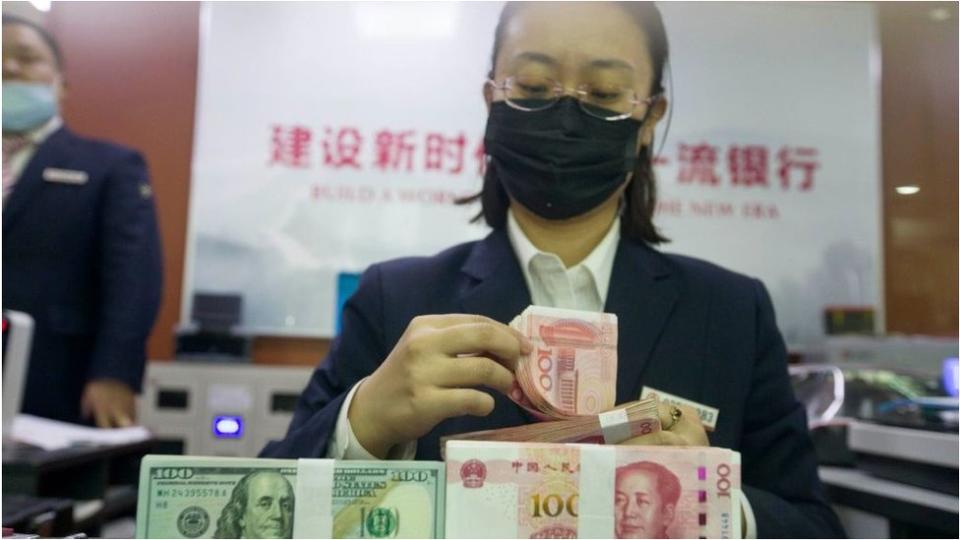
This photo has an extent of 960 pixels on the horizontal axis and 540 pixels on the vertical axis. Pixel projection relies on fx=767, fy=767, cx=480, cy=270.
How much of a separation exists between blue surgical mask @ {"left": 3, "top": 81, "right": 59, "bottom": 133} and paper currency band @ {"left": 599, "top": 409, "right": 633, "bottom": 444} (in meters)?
1.09

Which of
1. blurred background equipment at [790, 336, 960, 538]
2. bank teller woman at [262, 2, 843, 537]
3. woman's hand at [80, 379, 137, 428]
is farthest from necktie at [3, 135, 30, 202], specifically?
blurred background equipment at [790, 336, 960, 538]

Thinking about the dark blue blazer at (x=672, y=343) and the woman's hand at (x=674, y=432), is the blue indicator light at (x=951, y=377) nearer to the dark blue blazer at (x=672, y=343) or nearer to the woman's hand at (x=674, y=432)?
the dark blue blazer at (x=672, y=343)

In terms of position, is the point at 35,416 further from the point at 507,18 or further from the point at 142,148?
the point at 507,18

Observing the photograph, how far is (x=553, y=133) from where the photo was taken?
3.24 feet

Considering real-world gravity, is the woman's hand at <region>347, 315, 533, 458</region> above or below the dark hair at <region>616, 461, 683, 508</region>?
above

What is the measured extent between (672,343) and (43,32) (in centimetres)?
113

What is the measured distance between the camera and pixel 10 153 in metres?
1.30

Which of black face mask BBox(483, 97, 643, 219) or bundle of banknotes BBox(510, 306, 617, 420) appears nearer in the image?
bundle of banknotes BBox(510, 306, 617, 420)

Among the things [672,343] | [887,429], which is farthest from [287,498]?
[887,429]

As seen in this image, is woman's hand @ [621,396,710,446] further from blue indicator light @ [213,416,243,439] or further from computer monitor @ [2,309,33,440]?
computer monitor @ [2,309,33,440]

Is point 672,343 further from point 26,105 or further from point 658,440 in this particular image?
point 26,105

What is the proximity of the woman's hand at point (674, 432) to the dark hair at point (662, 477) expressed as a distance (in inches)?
1.2

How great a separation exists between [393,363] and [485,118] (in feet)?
1.36

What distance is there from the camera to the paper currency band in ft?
2.69
